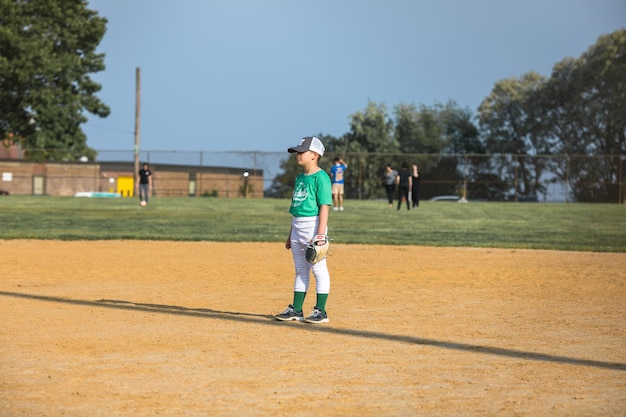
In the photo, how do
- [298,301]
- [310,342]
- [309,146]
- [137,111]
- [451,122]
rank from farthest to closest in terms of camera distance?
[451,122] < [137,111] < [298,301] < [309,146] < [310,342]

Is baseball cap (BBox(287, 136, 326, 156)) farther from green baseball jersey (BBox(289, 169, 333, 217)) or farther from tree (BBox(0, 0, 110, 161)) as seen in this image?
tree (BBox(0, 0, 110, 161))

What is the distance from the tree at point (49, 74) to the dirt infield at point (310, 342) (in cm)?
3954

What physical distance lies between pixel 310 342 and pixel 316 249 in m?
1.01

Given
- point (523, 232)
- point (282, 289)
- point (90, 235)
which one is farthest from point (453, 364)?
point (523, 232)

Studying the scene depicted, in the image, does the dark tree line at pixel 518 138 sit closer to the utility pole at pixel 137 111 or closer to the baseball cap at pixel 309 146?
the utility pole at pixel 137 111

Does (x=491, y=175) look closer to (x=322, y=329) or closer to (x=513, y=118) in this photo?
(x=513, y=118)

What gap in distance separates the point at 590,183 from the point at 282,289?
5077 centimetres

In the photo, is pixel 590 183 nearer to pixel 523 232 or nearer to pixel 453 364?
pixel 523 232

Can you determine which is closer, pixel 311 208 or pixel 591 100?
pixel 311 208

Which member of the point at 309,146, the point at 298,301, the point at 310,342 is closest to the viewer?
the point at 310,342

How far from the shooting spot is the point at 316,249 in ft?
28.1

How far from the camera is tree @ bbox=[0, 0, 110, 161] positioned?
171ft

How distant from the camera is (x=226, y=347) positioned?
7.54 m

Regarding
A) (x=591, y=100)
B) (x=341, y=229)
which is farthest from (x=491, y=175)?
(x=341, y=229)
